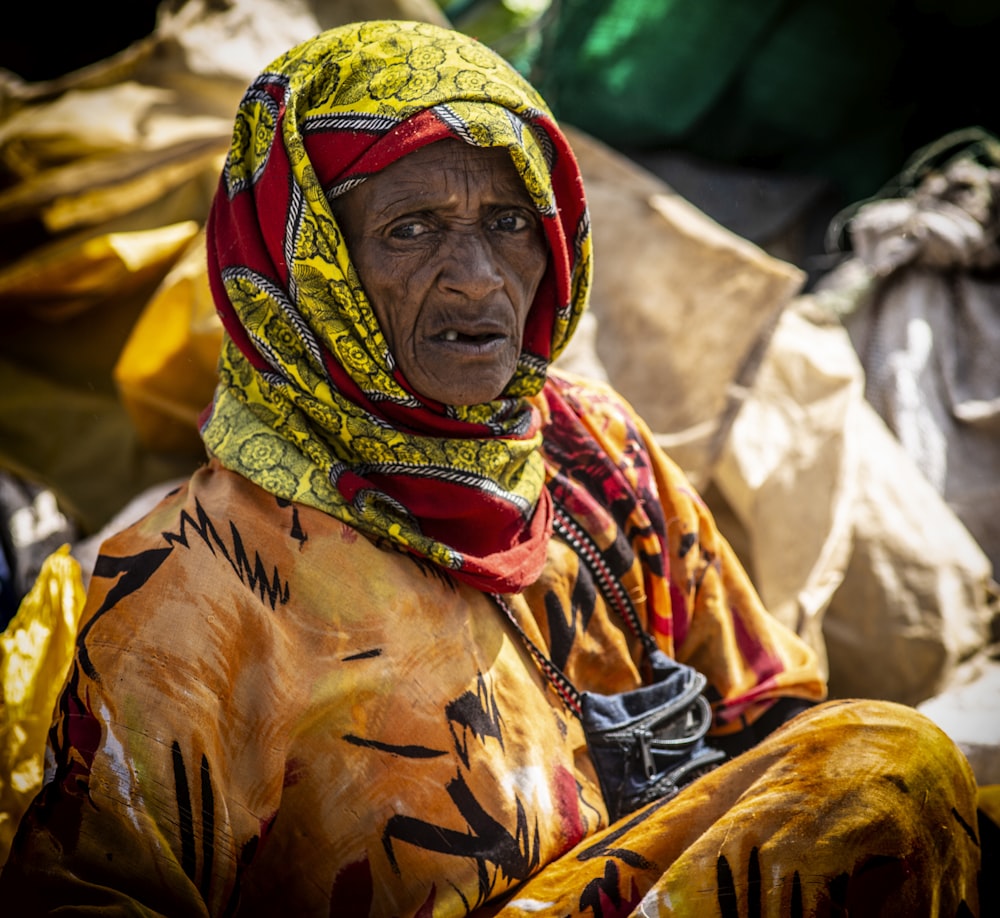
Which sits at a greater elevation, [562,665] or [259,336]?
[259,336]

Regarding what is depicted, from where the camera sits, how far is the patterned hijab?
164cm

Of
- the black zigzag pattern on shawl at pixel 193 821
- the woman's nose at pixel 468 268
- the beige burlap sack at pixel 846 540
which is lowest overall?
the beige burlap sack at pixel 846 540

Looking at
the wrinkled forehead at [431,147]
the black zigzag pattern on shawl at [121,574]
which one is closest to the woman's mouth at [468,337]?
the wrinkled forehead at [431,147]

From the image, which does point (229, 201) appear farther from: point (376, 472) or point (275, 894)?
point (275, 894)

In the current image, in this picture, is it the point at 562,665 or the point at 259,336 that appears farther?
the point at 562,665

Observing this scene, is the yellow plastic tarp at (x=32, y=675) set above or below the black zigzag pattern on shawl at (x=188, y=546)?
below

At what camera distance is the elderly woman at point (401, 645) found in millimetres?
1385

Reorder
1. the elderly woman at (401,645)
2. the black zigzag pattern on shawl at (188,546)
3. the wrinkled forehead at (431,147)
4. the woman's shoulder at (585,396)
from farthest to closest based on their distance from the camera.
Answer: the woman's shoulder at (585,396)
the wrinkled forehead at (431,147)
the black zigzag pattern on shawl at (188,546)
the elderly woman at (401,645)

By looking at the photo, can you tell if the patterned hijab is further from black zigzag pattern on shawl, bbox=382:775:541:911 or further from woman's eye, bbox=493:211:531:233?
black zigzag pattern on shawl, bbox=382:775:541:911

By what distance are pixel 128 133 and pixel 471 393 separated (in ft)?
6.67

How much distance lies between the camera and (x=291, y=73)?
1724 mm

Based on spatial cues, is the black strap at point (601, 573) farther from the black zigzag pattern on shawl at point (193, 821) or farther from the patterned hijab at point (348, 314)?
the black zigzag pattern on shawl at point (193, 821)

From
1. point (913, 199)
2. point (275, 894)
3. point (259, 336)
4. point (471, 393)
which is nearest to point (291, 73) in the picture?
point (259, 336)

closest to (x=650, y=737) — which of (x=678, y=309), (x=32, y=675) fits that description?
(x=32, y=675)
